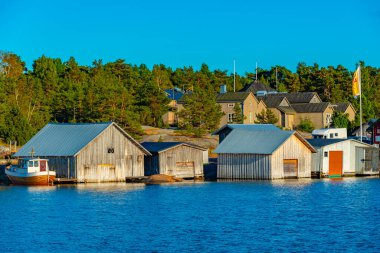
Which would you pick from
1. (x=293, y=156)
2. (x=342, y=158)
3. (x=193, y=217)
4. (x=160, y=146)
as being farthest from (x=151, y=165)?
(x=193, y=217)

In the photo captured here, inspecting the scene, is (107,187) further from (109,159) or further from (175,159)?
(175,159)

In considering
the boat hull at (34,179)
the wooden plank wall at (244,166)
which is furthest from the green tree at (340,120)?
the boat hull at (34,179)

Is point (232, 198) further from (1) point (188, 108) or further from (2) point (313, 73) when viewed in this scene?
(2) point (313, 73)

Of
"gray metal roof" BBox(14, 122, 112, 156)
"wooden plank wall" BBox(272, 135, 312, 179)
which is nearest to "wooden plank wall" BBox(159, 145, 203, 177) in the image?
"gray metal roof" BBox(14, 122, 112, 156)

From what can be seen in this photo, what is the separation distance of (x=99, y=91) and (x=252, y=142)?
32.7 m

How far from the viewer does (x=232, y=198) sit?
65.0 metres

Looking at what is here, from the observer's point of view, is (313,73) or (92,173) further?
A: (313,73)

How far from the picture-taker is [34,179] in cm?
7269

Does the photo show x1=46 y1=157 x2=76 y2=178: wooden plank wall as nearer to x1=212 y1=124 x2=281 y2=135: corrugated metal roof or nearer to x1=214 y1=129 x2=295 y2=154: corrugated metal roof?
x1=214 y1=129 x2=295 y2=154: corrugated metal roof

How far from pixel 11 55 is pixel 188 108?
134 ft

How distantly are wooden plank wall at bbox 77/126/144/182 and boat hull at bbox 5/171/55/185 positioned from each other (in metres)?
2.61

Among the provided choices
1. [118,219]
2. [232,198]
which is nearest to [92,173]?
[232,198]

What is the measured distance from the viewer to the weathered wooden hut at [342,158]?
276ft

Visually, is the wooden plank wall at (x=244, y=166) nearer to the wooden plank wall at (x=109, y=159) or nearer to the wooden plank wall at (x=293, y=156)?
the wooden plank wall at (x=293, y=156)
